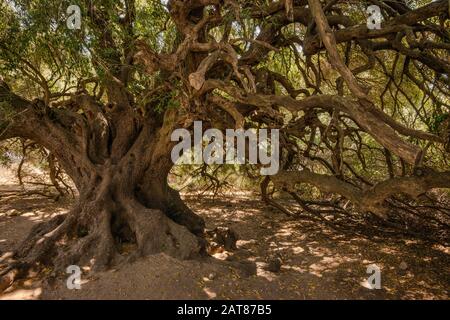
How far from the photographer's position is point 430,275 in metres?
4.49

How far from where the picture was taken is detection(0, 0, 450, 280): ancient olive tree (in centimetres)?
367

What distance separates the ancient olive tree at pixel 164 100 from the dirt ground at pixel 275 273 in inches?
16.0

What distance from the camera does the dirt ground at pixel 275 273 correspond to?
11.6 ft

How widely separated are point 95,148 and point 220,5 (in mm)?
2703

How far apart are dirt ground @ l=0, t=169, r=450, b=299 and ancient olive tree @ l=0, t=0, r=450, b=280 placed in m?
0.41

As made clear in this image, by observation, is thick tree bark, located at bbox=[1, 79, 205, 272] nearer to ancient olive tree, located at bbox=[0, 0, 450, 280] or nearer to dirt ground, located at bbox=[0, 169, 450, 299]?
ancient olive tree, located at bbox=[0, 0, 450, 280]

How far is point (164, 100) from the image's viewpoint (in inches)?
187

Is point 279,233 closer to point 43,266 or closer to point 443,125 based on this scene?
point 443,125
